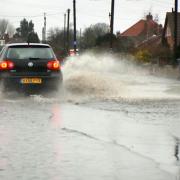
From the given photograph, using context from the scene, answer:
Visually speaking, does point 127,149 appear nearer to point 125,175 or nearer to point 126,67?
point 125,175

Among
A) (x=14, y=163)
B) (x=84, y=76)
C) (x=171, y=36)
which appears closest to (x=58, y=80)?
(x=84, y=76)

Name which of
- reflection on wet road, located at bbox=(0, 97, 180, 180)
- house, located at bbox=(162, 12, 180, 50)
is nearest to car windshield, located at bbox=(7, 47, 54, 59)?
reflection on wet road, located at bbox=(0, 97, 180, 180)

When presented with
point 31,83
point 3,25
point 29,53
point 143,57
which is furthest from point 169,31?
point 3,25

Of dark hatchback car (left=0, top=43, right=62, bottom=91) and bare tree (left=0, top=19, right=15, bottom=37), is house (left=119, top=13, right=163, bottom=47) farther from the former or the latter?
dark hatchback car (left=0, top=43, right=62, bottom=91)

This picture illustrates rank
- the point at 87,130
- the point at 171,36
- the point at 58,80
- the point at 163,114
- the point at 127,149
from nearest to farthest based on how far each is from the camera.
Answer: the point at 127,149
the point at 87,130
the point at 163,114
the point at 58,80
the point at 171,36

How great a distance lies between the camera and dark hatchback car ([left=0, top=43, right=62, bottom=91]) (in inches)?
677

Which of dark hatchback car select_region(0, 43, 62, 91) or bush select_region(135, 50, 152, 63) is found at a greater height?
dark hatchback car select_region(0, 43, 62, 91)

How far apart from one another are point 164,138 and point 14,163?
9.89 ft

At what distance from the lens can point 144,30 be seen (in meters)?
129

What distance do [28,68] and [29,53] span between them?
0.49 m

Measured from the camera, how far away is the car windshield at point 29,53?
17.6 meters

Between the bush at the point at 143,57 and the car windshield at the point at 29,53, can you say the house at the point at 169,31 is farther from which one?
the car windshield at the point at 29,53

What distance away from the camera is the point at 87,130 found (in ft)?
36.3

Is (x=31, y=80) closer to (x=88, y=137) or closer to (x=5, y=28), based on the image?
(x=88, y=137)
